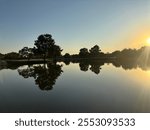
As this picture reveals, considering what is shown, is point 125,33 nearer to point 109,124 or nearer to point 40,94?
point 40,94

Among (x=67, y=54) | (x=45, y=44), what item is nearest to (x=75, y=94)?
(x=67, y=54)

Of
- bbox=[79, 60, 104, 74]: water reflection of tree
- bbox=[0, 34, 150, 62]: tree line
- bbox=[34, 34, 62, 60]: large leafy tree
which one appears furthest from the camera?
bbox=[79, 60, 104, 74]: water reflection of tree

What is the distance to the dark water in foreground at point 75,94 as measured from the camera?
3.03 meters

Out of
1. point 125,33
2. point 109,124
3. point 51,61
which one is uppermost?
point 125,33

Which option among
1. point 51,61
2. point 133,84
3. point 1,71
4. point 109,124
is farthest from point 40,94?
point 51,61

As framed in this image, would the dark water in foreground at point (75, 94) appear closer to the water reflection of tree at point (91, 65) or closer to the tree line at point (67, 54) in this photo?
the tree line at point (67, 54)

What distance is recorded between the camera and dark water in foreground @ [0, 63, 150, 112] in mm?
3027

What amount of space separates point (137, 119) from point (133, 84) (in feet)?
5.13

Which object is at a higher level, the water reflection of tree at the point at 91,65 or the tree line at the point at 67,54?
the tree line at the point at 67,54

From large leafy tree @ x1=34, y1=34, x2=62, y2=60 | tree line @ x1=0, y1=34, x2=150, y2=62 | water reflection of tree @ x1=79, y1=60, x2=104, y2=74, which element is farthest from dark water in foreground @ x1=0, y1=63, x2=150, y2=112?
water reflection of tree @ x1=79, y1=60, x2=104, y2=74

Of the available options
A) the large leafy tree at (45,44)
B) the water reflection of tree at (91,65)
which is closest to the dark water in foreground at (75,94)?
the large leafy tree at (45,44)

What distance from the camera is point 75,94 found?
350 centimetres

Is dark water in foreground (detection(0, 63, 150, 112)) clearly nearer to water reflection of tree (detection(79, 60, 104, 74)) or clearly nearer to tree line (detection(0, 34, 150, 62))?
tree line (detection(0, 34, 150, 62))

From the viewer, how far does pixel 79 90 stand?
3664 mm
